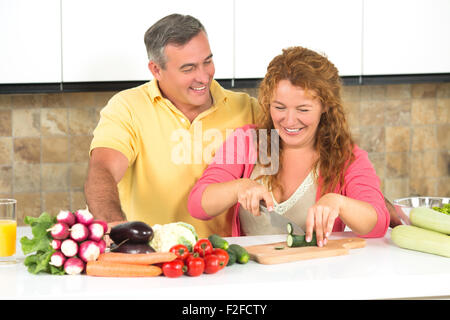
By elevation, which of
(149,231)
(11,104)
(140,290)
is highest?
(11,104)

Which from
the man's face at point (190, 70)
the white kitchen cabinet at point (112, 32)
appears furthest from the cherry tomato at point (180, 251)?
the white kitchen cabinet at point (112, 32)

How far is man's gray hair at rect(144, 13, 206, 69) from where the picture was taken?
2.47 meters

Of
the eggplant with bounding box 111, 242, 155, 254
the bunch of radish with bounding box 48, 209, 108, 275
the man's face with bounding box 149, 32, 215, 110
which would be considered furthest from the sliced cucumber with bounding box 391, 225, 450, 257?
the man's face with bounding box 149, 32, 215, 110

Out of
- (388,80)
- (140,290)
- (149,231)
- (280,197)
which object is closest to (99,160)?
(280,197)

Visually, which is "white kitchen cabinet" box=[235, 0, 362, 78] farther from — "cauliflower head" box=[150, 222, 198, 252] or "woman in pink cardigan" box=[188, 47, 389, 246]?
"cauliflower head" box=[150, 222, 198, 252]

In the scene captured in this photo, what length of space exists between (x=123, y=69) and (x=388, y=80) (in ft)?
4.72

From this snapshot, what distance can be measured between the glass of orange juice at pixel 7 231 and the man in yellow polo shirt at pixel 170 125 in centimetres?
78

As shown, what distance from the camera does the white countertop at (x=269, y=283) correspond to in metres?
1.45

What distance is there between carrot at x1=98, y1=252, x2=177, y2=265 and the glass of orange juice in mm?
254

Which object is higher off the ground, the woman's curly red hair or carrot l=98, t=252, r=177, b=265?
the woman's curly red hair

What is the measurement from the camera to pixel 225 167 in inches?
88.7

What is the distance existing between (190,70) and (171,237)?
1027 millimetres

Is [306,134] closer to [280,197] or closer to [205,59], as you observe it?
[280,197]

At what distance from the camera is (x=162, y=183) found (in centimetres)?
259
